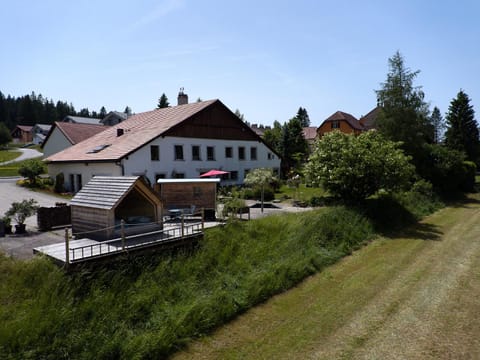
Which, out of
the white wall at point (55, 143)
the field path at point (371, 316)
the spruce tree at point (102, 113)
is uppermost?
the spruce tree at point (102, 113)

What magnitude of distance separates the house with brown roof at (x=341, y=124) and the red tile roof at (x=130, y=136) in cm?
3056

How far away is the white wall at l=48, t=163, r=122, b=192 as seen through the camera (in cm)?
2433

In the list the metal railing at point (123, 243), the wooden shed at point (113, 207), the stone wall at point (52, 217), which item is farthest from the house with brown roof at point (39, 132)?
the metal railing at point (123, 243)

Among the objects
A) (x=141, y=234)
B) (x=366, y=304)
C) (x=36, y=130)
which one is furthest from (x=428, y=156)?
(x=36, y=130)

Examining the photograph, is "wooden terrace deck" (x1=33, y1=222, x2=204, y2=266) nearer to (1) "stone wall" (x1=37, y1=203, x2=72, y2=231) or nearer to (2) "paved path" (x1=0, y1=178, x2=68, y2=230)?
(1) "stone wall" (x1=37, y1=203, x2=72, y2=231)

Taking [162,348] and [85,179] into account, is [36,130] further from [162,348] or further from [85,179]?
Answer: [162,348]

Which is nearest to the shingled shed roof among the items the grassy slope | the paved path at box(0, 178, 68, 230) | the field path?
the grassy slope

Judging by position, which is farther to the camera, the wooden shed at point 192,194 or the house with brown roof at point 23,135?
the house with brown roof at point 23,135

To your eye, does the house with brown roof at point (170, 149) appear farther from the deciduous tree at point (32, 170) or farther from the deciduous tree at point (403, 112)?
the deciduous tree at point (403, 112)

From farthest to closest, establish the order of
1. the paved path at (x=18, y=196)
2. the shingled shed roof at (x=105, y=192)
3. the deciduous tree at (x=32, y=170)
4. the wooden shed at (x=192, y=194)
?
1. the deciduous tree at (x=32, y=170)
2. the paved path at (x=18, y=196)
3. the wooden shed at (x=192, y=194)
4. the shingled shed roof at (x=105, y=192)

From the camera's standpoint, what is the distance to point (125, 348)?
21.8 ft

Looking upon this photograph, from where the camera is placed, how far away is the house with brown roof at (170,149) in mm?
25125

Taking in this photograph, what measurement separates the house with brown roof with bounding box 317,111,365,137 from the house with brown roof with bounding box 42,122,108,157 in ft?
113

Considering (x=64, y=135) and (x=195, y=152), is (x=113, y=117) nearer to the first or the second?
(x=64, y=135)
